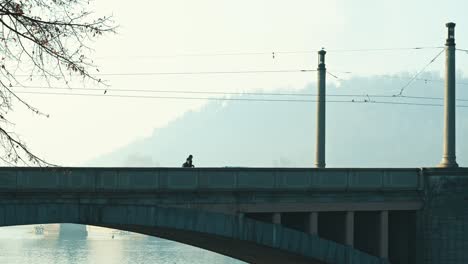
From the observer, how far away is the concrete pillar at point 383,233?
35.0 m

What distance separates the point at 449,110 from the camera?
3575cm

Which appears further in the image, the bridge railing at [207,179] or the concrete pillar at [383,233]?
the concrete pillar at [383,233]

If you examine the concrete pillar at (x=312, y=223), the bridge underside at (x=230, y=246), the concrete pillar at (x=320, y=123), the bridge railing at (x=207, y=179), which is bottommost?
the bridge underside at (x=230, y=246)

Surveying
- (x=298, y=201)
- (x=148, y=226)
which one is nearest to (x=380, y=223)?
(x=298, y=201)

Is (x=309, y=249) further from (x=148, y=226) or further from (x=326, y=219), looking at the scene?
(x=148, y=226)

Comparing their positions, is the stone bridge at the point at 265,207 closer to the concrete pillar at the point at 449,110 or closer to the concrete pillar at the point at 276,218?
the concrete pillar at the point at 276,218

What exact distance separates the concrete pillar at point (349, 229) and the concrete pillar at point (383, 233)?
1.29 metres

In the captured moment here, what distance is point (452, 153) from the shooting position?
35.8 m

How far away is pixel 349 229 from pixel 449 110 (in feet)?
20.9

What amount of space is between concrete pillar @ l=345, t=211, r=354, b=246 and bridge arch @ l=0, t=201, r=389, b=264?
283mm

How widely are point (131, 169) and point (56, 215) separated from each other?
3068 millimetres

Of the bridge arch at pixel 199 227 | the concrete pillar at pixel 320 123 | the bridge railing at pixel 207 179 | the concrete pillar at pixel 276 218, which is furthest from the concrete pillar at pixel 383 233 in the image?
the concrete pillar at pixel 276 218

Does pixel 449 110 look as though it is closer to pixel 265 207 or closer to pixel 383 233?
pixel 383 233

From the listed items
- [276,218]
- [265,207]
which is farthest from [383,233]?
[265,207]
